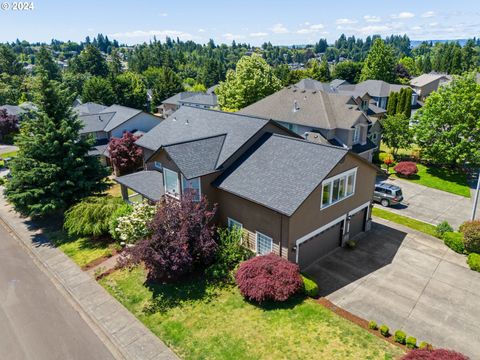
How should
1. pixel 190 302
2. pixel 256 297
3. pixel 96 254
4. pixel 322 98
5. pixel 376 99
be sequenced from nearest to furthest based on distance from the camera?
pixel 256 297
pixel 190 302
pixel 96 254
pixel 322 98
pixel 376 99

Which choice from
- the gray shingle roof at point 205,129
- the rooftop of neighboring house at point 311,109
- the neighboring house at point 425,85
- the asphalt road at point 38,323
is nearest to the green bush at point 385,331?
the asphalt road at point 38,323

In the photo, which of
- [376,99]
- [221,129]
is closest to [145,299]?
[221,129]

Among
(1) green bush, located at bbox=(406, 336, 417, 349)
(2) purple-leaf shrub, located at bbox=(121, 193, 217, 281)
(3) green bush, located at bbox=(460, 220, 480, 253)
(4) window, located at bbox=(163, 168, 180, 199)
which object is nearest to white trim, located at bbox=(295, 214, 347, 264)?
(2) purple-leaf shrub, located at bbox=(121, 193, 217, 281)

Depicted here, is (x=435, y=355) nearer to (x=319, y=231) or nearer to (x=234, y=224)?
(x=319, y=231)

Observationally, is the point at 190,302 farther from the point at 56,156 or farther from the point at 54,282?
the point at 56,156

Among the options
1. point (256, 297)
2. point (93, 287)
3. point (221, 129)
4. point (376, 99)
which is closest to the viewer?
point (256, 297)

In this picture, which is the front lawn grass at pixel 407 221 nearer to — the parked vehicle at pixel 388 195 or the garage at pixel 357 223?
the parked vehicle at pixel 388 195

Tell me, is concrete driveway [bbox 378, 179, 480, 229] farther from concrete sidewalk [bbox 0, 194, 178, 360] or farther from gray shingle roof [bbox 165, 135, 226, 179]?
concrete sidewalk [bbox 0, 194, 178, 360]
